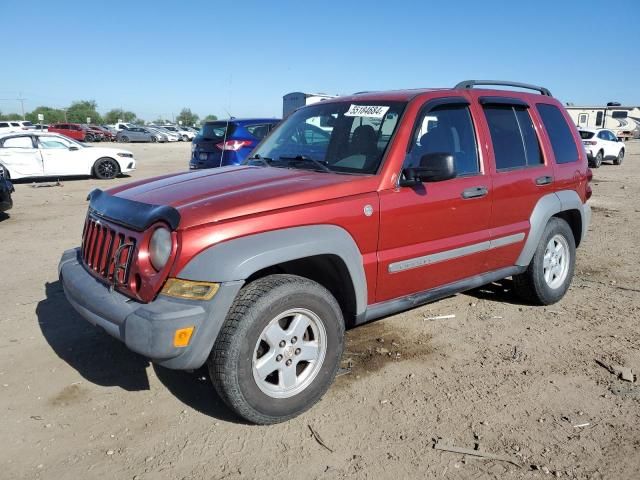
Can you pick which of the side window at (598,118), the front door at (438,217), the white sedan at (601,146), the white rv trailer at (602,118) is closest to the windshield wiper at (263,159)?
the front door at (438,217)

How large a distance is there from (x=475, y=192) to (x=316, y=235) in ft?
4.98

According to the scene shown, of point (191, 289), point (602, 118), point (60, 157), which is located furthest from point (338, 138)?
point (602, 118)

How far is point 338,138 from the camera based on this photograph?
3.91 meters

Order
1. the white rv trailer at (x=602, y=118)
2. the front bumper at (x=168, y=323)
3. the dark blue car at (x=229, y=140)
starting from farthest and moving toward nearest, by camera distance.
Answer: the white rv trailer at (x=602, y=118)
the dark blue car at (x=229, y=140)
the front bumper at (x=168, y=323)

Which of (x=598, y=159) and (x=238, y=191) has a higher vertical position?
(x=598, y=159)

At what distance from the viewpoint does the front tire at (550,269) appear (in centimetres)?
473

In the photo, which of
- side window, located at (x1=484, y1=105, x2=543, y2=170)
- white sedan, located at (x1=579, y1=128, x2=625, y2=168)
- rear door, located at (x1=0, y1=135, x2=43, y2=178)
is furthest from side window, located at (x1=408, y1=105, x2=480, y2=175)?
white sedan, located at (x1=579, y1=128, x2=625, y2=168)

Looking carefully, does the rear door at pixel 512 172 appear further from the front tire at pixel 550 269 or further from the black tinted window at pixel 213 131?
the black tinted window at pixel 213 131

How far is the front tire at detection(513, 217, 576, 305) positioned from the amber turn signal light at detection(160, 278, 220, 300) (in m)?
3.16

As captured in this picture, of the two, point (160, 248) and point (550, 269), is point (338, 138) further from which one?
point (550, 269)

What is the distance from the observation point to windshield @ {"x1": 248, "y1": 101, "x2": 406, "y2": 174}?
3.63m

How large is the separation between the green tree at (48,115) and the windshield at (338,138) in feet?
326

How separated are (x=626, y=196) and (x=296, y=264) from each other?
39.9ft

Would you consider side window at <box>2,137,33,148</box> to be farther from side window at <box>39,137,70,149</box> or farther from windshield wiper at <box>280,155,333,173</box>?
windshield wiper at <box>280,155,333,173</box>
